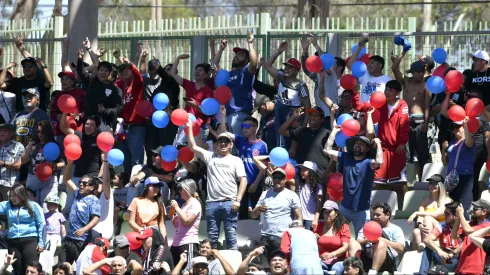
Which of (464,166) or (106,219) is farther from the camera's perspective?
(106,219)

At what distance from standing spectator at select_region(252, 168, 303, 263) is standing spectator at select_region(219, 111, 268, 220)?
3.00 feet

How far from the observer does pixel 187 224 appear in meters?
14.8

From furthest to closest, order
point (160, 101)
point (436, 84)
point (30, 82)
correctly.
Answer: point (30, 82) < point (160, 101) < point (436, 84)

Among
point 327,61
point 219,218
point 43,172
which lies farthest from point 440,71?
point 43,172

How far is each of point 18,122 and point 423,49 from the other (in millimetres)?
5454

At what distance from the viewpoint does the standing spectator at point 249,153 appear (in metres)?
15.8

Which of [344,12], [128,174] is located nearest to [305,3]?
[128,174]

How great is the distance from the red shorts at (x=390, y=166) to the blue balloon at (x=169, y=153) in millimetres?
2400

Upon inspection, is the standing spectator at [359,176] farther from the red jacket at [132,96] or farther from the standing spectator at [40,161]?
the standing spectator at [40,161]

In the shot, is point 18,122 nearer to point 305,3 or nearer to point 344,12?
point 305,3

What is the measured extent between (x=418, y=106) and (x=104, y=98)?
13.0ft

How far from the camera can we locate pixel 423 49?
17.9 metres

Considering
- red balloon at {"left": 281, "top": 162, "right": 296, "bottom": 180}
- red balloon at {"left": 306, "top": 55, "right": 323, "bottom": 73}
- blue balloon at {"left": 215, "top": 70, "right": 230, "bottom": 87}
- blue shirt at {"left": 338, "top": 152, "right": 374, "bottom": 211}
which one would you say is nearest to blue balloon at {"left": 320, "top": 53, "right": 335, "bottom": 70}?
red balloon at {"left": 306, "top": 55, "right": 323, "bottom": 73}

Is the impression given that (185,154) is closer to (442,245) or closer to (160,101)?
(160,101)
